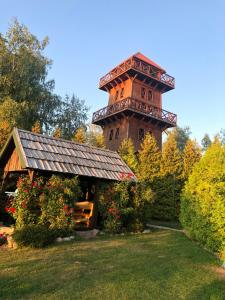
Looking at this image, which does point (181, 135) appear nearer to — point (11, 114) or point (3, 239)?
point (11, 114)

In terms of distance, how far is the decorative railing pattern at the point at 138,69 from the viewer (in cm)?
2795

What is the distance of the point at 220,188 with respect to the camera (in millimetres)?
9039

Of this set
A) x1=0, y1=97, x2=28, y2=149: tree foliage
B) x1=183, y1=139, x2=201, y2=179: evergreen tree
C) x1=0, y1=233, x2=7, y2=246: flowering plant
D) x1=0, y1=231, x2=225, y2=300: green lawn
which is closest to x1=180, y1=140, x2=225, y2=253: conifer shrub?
x1=0, y1=231, x2=225, y2=300: green lawn

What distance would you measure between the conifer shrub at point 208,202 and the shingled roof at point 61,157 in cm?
363

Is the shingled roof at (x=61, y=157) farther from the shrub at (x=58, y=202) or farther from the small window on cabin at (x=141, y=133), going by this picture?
the small window on cabin at (x=141, y=133)

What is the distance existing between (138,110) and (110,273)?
21177 mm

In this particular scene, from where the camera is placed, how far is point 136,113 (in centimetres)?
2634

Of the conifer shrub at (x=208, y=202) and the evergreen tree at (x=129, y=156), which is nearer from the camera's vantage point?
the conifer shrub at (x=208, y=202)

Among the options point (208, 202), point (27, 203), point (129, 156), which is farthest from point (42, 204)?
point (129, 156)

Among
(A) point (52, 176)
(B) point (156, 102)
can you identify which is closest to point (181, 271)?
(A) point (52, 176)

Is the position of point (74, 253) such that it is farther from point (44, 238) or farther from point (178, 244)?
point (178, 244)

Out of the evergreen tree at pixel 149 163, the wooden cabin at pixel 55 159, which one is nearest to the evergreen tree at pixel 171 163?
the evergreen tree at pixel 149 163

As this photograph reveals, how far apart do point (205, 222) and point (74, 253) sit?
4.33 metres

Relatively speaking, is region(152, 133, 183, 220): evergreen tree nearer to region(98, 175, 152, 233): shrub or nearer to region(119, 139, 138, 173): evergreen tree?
region(119, 139, 138, 173): evergreen tree
